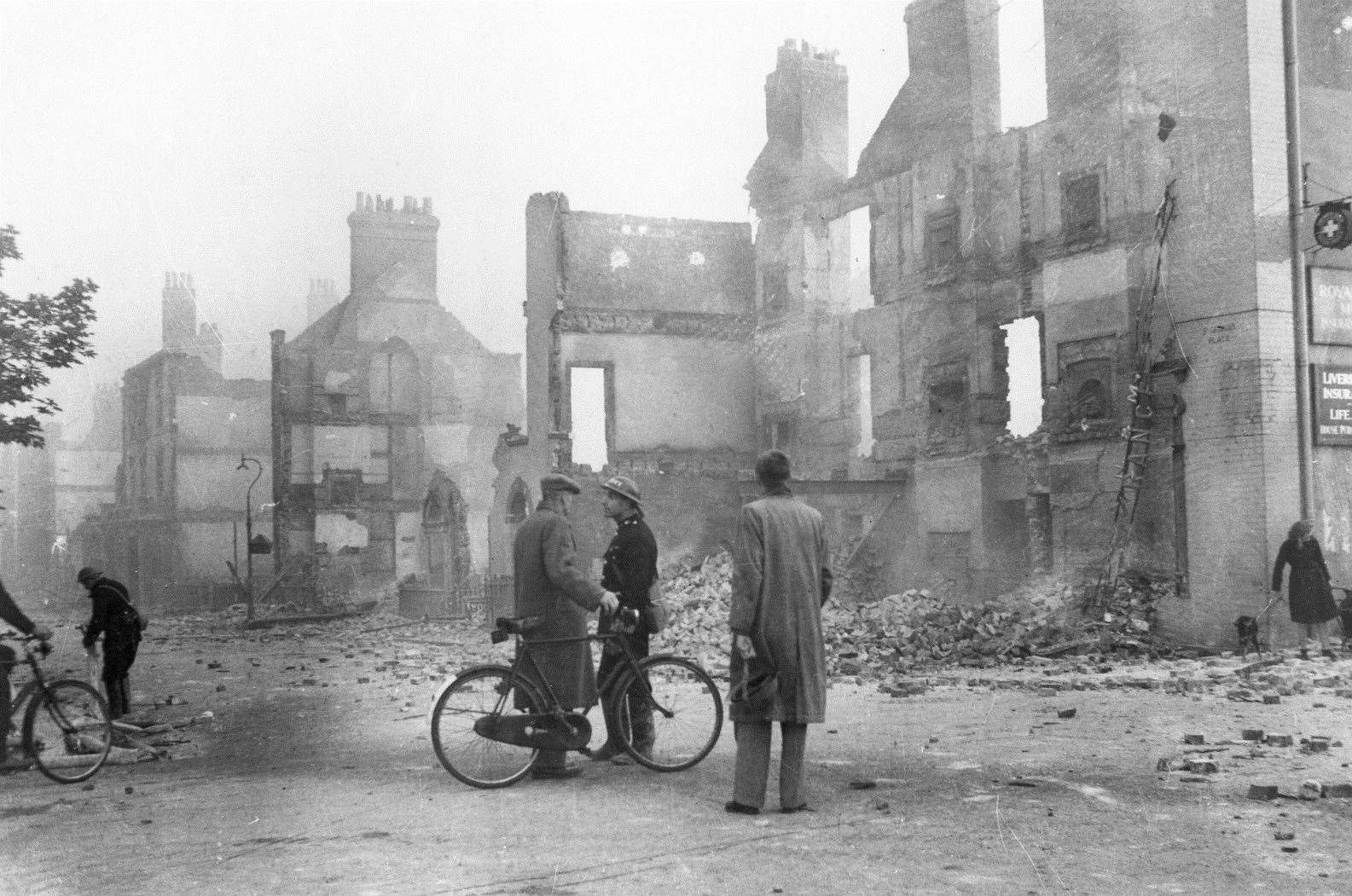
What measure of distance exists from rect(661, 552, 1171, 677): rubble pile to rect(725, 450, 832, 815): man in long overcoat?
333 inches

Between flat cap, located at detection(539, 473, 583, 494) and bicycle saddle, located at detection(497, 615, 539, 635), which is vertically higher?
flat cap, located at detection(539, 473, 583, 494)

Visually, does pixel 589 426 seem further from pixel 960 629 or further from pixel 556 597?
pixel 556 597

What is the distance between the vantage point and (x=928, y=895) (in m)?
4.92

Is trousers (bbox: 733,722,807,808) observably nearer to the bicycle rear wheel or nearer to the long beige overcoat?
the long beige overcoat

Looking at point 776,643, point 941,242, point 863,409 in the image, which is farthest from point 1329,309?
point 863,409

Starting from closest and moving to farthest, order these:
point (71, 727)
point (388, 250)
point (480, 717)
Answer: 1. point (480, 717)
2. point (71, 727)
3. point (388, 250)

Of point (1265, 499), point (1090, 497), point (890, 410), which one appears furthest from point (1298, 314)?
point (890, 410)

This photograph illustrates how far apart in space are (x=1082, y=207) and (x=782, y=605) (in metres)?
17.5

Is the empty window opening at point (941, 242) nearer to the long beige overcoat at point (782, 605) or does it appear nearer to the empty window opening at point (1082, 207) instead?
the empty window opening at point (1082, 207)

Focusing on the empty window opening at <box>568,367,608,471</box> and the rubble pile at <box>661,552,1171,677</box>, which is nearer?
the rubble pile at <box>661,552,1171,677</box>

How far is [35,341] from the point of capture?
13.5m

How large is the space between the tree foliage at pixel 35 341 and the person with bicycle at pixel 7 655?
5.64 metres

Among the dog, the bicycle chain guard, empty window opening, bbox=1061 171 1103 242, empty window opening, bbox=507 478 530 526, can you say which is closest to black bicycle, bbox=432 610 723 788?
the bicycle chain guard

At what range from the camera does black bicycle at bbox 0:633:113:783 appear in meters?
8.11
